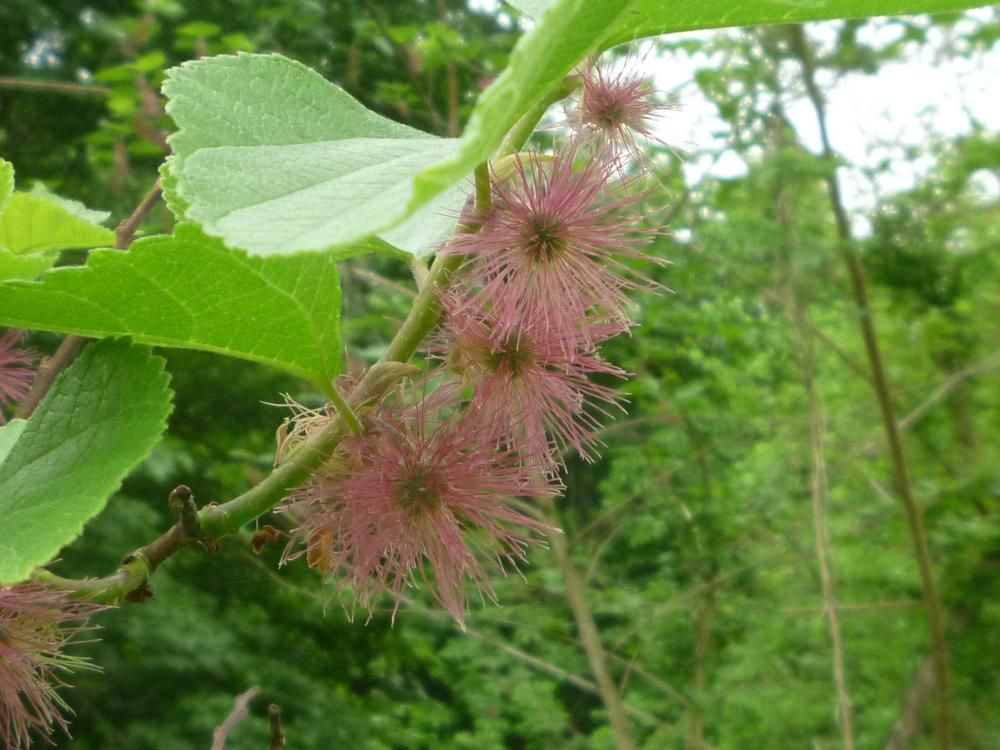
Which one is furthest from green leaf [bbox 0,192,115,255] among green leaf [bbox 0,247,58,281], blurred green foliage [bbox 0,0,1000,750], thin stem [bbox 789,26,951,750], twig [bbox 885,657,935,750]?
twig [bbox 885,657,935,750]

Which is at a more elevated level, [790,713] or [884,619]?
[884,619]

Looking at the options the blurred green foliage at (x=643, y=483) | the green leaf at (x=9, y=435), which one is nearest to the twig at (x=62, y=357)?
the green leaf at (x=9, y=435)

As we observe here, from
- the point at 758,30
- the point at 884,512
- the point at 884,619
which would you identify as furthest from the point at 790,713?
the point at 758,30

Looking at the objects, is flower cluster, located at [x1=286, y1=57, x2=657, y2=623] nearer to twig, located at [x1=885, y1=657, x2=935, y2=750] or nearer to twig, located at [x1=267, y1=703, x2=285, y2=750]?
twig, located at [x1=267, y1=703, x2=285, y2=750]

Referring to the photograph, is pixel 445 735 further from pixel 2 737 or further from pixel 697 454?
pixel 2 737

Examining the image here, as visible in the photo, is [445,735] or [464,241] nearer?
[464,241]

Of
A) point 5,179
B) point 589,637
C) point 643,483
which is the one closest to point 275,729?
point 5,179

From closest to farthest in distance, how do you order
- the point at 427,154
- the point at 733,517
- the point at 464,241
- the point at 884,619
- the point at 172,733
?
the point at 427,154
the point at 464,241
the point at 172,733
the point at 733,517
the point at 884,619
